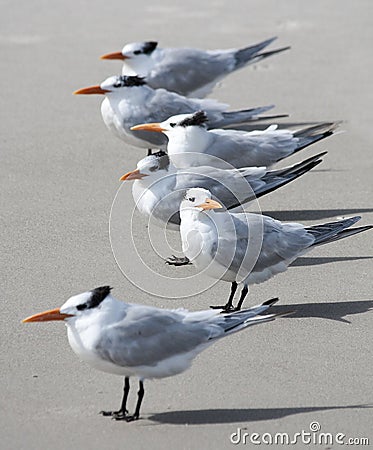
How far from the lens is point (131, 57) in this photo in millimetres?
6980

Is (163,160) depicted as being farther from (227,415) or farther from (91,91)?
(227,415)

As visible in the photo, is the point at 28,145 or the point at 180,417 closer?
the point at 180,417

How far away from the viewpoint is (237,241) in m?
4.38

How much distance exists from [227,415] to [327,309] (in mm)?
1038

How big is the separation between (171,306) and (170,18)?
15.9ft

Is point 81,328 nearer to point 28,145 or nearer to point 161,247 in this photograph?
point 161,247

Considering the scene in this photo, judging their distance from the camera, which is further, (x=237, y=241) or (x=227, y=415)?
(x=237, y=241)

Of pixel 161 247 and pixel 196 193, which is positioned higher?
pixel 196 193

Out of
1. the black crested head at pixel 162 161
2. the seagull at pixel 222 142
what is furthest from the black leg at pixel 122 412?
the seagull at pixel 222 142

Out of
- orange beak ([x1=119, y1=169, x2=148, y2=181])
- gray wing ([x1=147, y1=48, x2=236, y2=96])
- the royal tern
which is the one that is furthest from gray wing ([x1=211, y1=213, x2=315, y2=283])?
gray wing ([x1=147, y1=48, x2=236, y2=96])

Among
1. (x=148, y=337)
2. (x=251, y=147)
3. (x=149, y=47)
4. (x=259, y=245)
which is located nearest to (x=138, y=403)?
(x=148, y=337)

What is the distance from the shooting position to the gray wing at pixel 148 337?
3.46 meters

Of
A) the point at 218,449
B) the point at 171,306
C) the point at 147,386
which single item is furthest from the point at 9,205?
the point at 218,449

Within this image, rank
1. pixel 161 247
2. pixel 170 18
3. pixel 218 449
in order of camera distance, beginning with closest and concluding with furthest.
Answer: pixel 218 449 < pixel 161 247 < pixel 170 18
